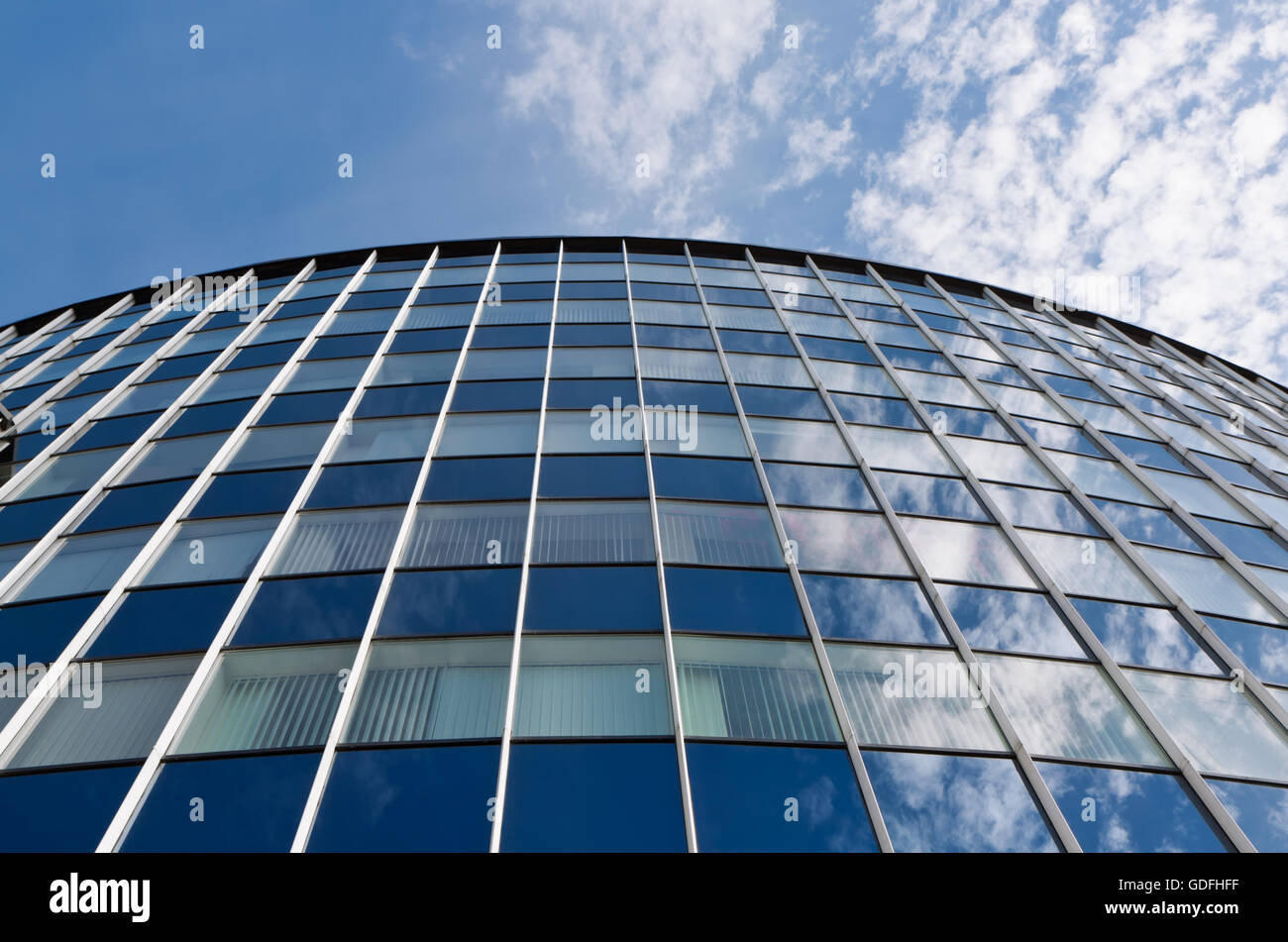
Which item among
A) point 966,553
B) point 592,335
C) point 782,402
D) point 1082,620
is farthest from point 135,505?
point 1082,620

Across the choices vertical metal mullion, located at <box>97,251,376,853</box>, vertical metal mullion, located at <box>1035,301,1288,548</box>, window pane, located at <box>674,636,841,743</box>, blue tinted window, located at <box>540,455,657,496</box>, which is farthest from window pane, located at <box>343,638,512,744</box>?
vertical metal mullion, located at <box>1035,301,1288,548</box>

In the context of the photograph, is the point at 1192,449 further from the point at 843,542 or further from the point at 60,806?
the point at 60,806

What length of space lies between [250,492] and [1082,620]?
12.7m

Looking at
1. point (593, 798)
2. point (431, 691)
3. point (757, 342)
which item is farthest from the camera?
point (757, 342)

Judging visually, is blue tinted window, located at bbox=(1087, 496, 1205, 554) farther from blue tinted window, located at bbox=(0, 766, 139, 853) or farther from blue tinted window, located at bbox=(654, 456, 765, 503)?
blue tinted window, located at bbox=(0, 766, 139, 853)

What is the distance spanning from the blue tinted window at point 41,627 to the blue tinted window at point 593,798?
6.29 meters

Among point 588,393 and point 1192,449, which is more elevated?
point 588,393

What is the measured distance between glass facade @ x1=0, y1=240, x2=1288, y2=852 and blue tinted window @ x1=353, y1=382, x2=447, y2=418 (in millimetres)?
107

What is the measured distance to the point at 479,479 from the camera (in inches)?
529

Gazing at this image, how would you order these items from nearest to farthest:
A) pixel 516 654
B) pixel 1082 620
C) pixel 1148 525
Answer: pixel 516 654 → pixel 1082 620 → pixel 1148 525

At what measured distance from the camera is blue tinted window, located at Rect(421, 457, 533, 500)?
1309 centimetres

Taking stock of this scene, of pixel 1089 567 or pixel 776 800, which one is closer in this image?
pixel 776 800

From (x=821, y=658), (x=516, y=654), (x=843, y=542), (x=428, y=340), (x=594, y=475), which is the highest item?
(x=428, y=340)

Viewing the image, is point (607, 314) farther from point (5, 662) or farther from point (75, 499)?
point (5, 662)
